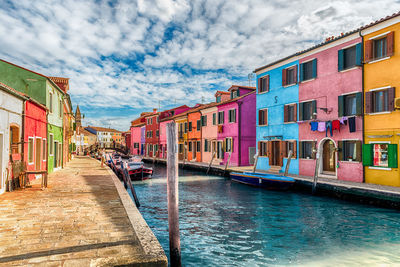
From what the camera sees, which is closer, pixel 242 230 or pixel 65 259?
pixel 65 259

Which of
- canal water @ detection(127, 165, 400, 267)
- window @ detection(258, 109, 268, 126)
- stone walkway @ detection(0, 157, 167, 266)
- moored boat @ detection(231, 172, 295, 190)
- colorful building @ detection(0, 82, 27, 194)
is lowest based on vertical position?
canal water @ detection(127, 165, 400, 267)

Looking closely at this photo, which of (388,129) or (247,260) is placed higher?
(388,129)

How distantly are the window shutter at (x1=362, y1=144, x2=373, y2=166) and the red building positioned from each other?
15.4 meters

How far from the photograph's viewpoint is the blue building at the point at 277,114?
1944 centimetres

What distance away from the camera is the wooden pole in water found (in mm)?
5430

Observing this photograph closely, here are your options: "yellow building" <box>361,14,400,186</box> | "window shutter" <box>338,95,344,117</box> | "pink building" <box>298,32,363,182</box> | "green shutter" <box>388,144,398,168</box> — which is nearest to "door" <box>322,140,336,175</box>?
"pink building" <box>298,32,363,182</box>

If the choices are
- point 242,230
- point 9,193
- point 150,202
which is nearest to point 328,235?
point 242,230

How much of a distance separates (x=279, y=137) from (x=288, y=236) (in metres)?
13.0

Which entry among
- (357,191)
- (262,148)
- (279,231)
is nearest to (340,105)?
(357,191)

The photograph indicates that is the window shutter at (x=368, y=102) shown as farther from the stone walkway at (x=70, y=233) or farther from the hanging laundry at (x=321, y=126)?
the stone walkway at (x=70, y=233)

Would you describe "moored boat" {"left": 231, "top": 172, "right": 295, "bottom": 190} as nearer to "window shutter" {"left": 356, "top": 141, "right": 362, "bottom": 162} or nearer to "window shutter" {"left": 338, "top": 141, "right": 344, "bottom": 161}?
"window shutter" {"left": 338, "top": 141, "right": 344, "bottom": 161}

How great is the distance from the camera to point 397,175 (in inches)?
515

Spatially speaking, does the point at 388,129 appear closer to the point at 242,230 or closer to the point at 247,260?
the point at 242,230

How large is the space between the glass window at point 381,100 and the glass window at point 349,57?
219 centimetres
